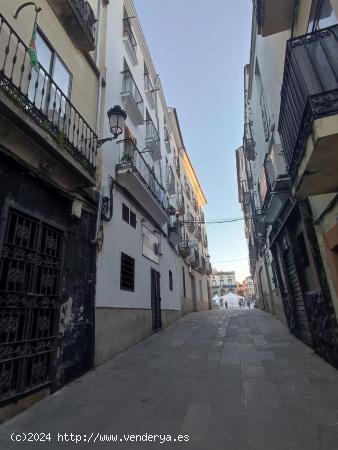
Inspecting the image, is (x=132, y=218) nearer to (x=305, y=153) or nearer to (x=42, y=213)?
(x=42, y=213)

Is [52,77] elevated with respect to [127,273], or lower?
elevated

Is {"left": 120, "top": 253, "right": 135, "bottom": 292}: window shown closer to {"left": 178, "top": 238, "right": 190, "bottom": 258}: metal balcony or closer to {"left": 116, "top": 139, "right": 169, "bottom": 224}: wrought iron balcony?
{"left": 116, "top": 139, "right": 169, "bottom": 224}: wrought iron balcony

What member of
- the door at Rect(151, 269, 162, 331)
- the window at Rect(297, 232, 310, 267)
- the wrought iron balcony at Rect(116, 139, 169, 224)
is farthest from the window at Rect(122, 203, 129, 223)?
the window at Rect(297, 232, 310, 267)

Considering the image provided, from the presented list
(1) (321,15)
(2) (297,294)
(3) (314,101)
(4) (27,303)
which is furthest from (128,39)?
(2) (297,294)

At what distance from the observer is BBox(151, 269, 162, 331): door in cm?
1035

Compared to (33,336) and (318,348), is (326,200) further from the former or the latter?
(33,336)

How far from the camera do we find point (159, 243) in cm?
1224

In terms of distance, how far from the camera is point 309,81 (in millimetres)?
3568

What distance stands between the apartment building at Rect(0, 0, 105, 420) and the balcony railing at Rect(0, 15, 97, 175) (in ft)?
0.07

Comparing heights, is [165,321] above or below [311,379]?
above

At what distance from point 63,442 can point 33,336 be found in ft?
6.01

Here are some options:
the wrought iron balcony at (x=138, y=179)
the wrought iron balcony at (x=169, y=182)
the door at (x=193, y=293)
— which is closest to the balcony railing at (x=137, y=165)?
the wrought iron balcony at (x=138, y=179)

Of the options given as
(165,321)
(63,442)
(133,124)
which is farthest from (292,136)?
(165,321)

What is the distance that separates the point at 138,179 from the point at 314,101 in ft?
20.9
